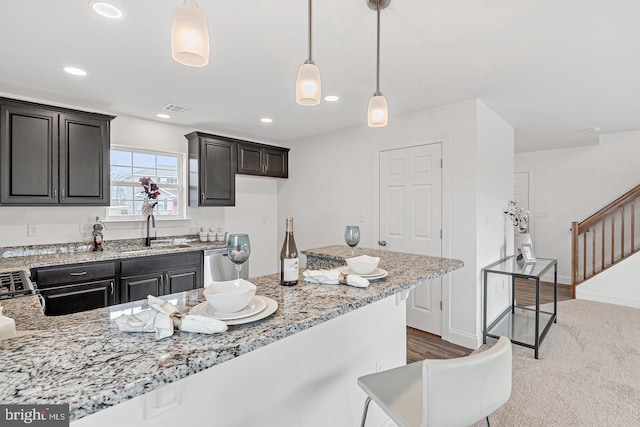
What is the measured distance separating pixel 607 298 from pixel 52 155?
22.7 ft

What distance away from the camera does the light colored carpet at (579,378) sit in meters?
2.09

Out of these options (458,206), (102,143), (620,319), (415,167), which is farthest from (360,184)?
(620,319)

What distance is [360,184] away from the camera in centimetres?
413

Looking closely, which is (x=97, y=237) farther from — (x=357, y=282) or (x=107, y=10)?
(x=357, y=282)

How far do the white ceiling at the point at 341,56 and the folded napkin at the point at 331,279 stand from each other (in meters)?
1.42

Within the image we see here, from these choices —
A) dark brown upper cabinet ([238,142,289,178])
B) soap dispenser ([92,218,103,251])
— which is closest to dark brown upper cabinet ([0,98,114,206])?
soap dispenser ([92,218,103,251])

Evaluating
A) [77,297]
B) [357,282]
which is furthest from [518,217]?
[77,297]

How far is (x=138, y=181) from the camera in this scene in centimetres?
389

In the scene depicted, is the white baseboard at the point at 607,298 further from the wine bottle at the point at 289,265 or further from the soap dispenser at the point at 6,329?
the soap dispenser at the point at 6,329

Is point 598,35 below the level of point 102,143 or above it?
above

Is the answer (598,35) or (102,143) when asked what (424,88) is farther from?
(102,143)

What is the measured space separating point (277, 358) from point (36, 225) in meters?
3.35

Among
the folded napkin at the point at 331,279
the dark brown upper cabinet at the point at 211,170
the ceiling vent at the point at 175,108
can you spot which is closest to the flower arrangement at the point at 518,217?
the folded napkin at the point at 331,279

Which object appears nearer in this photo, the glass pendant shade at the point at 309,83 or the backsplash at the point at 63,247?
the glass pendant shade at the point at 309,83
